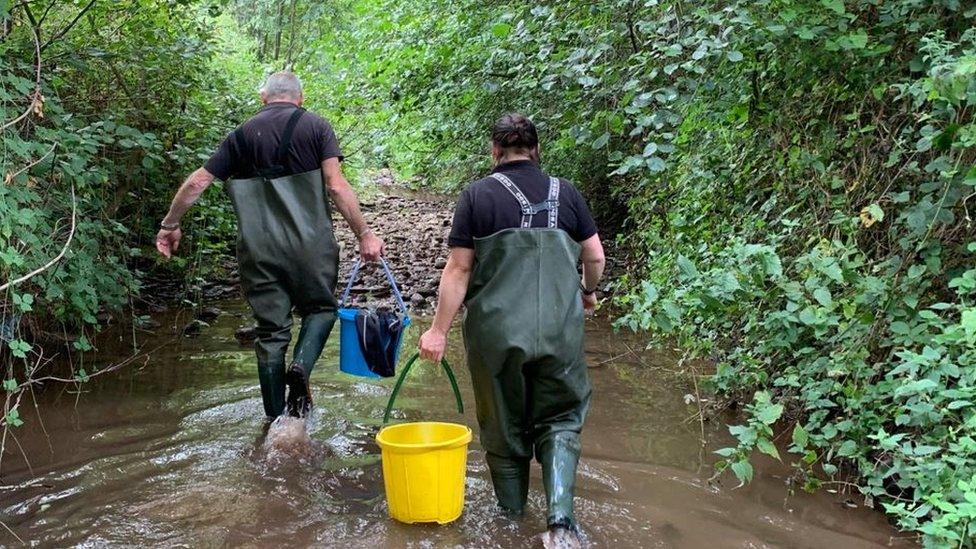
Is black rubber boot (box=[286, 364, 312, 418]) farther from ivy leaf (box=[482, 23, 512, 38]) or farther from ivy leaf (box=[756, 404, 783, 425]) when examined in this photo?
ivy leaf (box=[482, 23, 512, 38])

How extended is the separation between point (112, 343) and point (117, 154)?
5.21 feet

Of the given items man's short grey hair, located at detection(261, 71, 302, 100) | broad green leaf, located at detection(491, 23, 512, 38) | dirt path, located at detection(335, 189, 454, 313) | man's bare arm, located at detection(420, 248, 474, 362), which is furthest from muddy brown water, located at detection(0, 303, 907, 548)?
dirt path, located at detection(335, 189, 454, 313)

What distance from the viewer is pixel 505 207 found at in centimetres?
343

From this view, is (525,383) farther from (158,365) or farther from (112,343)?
(112,343)

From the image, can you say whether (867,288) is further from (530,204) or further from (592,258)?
(530,204)

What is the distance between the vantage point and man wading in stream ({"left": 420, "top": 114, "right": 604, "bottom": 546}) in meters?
3.40

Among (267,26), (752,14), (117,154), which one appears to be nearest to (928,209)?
(752,14)

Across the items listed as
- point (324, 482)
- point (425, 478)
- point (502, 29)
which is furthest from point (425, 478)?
point (502, 29)

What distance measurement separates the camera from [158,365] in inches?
249

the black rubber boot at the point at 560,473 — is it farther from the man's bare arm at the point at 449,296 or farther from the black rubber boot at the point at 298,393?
the black rubber boot at the point at 298,393

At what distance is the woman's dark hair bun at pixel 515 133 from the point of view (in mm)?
3557

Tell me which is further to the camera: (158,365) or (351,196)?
(158,365)

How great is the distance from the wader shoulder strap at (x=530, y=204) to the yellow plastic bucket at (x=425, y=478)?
96 centimetres

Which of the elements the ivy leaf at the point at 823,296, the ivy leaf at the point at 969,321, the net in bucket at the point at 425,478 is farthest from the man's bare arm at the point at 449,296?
the ivy leaf at the point at 969,321
